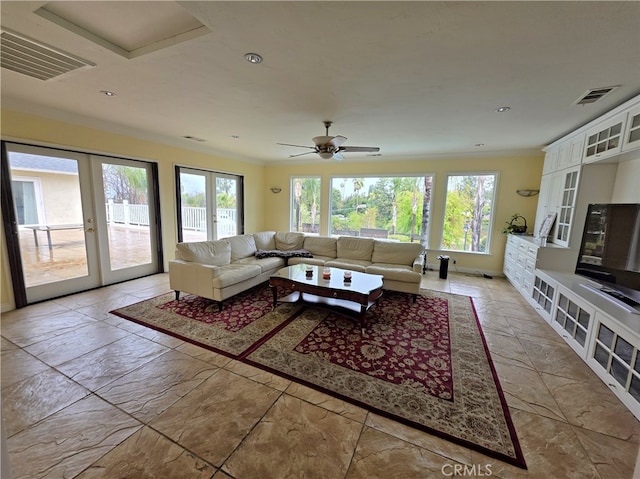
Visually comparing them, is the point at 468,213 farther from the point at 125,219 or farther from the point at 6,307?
the point at 6,307

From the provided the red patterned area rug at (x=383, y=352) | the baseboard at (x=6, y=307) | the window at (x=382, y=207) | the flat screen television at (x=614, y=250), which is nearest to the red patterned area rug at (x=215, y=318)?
the red patterned area rug at (x=383, y=352)

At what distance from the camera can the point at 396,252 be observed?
15.5 ft

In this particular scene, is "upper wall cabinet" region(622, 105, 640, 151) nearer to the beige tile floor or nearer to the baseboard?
the beige tile floor

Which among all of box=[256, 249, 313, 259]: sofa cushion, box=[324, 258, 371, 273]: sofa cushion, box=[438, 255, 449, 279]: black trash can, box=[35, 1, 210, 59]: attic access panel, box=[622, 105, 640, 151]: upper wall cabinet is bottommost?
box=[438, 255, 449, 279]: black trash can

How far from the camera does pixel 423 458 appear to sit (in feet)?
5.20

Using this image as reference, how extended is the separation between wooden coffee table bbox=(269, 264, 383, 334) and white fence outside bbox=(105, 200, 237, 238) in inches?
117

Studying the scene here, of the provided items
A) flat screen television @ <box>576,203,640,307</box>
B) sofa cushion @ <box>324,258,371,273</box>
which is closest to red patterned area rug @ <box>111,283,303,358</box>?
sofa cushion @ <box>324,258,371,273</box>

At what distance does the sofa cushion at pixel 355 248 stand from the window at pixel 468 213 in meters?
2.09

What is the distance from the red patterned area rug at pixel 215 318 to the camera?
2766mm

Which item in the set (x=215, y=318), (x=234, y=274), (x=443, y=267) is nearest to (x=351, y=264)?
(x=234, y=274)

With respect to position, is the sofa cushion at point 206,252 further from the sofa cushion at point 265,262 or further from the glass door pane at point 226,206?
the glass door pane at point 226,206

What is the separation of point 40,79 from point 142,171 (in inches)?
86.2

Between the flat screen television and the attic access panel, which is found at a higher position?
the attic access panel

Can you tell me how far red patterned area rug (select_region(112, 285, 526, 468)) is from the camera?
1.88 m
